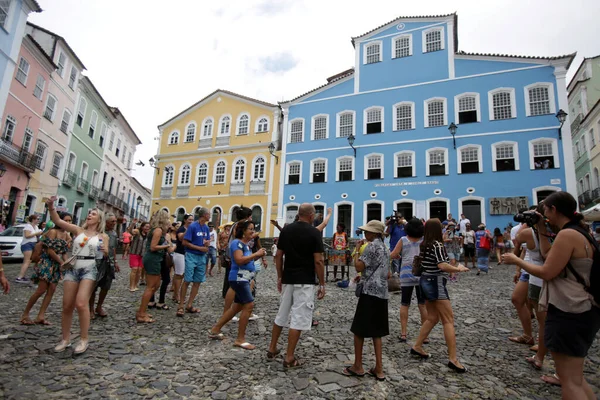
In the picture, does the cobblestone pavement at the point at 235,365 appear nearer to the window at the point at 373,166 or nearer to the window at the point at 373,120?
the window at the point at 373,166

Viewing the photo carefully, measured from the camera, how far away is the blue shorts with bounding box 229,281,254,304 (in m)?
4.61

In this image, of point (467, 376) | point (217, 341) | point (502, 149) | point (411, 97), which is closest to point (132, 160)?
point (411, 97)

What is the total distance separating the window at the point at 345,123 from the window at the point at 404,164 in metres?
4.09

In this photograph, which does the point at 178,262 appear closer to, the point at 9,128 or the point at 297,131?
the point at 9,128

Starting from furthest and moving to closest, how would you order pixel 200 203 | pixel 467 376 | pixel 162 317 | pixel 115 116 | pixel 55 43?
pixel 115 116
pixel 200 203
pixel 55 43
pixel 162 317
pixel 467 376

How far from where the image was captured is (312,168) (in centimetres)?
2530

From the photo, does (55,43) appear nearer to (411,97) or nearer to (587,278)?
(411,97)

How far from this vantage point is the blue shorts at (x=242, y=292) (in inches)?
182

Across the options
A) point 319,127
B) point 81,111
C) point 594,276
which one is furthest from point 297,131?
point 594,276

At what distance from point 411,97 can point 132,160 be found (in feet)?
102

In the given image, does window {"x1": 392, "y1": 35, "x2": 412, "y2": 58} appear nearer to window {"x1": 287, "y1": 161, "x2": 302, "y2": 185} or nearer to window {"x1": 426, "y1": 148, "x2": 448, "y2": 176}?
window {"x1": 426, "y1": 148, "x2": 448, "y2": 176}

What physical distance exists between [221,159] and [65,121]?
11575mm

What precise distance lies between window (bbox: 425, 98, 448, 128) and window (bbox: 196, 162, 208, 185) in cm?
1819

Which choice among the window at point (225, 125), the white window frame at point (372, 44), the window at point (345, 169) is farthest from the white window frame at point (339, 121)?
the window at point (225, 125)
